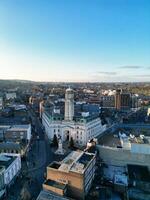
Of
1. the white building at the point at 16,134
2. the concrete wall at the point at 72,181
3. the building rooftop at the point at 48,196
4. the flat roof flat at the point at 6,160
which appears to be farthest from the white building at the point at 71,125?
the building rooftop at the point at 48,196

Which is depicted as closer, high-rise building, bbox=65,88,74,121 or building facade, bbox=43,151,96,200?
building facade, bbox=43,151,96,200

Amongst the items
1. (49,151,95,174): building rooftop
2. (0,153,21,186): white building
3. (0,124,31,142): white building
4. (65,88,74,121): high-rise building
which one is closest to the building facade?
(49,151,95,174): building rooftop

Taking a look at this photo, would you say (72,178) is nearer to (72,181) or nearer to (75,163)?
(72,181)

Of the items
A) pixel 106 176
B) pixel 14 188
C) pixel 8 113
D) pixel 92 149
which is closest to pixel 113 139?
pixel 92 149

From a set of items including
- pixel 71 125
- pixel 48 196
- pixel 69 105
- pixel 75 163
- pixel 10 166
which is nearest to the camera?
pixel 48 196

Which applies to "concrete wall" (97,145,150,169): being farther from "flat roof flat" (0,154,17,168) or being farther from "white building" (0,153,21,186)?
"flat roof flat" (0,154,17,168)

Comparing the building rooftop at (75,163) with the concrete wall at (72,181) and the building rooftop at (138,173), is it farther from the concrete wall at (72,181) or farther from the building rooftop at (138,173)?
the building rooftop at (138,173)

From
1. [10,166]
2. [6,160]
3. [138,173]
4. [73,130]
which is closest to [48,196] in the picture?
[10,166]

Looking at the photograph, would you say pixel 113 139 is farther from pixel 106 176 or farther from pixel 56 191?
pixel 56 191
